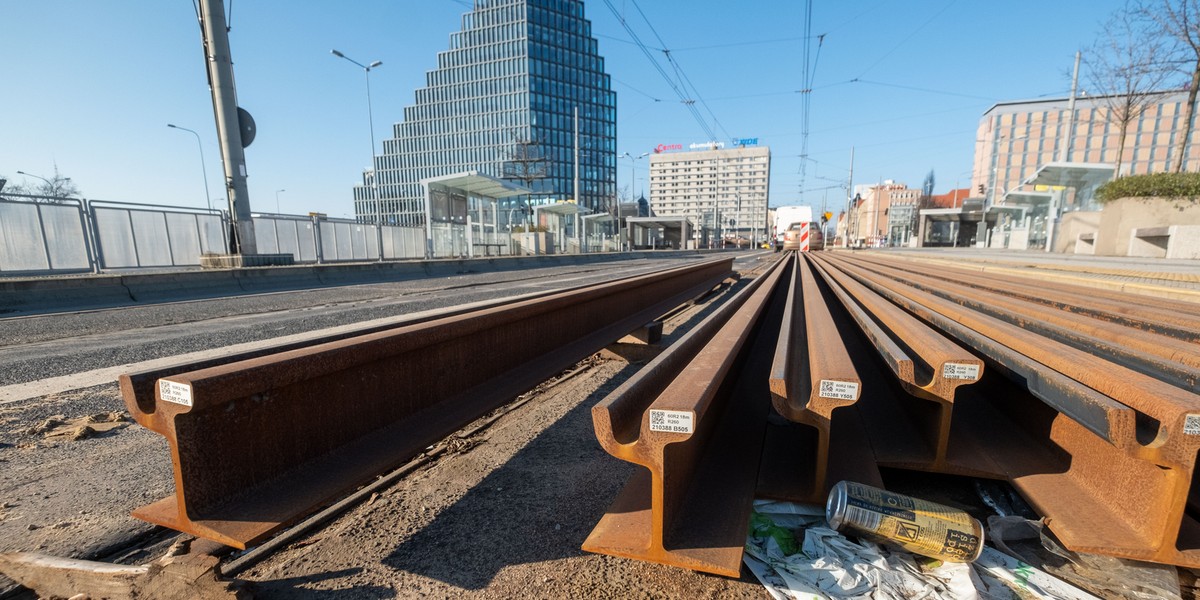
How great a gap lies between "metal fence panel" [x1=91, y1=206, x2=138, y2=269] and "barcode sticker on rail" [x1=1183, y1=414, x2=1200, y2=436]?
16.7 meters

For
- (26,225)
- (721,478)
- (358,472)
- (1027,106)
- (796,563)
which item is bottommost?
(796,563)

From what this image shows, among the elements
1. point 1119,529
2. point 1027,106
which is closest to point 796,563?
point 1119,529

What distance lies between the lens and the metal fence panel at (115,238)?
36.1 feet

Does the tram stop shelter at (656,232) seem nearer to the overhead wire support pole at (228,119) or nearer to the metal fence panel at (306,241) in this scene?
the metal fence panel at (306,241)

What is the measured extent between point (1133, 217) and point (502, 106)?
8046 cm

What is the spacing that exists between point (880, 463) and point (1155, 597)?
2.37 feet

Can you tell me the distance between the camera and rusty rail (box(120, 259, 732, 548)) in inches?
48.6

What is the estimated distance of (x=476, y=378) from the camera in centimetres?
239

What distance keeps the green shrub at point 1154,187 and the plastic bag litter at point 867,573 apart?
1924cm

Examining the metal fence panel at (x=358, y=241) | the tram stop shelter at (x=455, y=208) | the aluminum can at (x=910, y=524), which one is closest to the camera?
the aluminum can at (x=910, y=524)

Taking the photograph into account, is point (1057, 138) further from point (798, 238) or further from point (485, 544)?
point (485, 544)

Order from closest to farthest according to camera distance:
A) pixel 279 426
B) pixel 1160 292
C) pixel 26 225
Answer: pixel 279 426
pixel 1160 292
pixel 26 225

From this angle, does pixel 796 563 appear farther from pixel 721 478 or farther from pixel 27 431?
pixel 27 431

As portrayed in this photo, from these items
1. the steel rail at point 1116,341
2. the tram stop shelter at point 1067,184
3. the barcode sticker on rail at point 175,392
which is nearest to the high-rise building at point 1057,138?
the tram stop shelter at point 1067,184
